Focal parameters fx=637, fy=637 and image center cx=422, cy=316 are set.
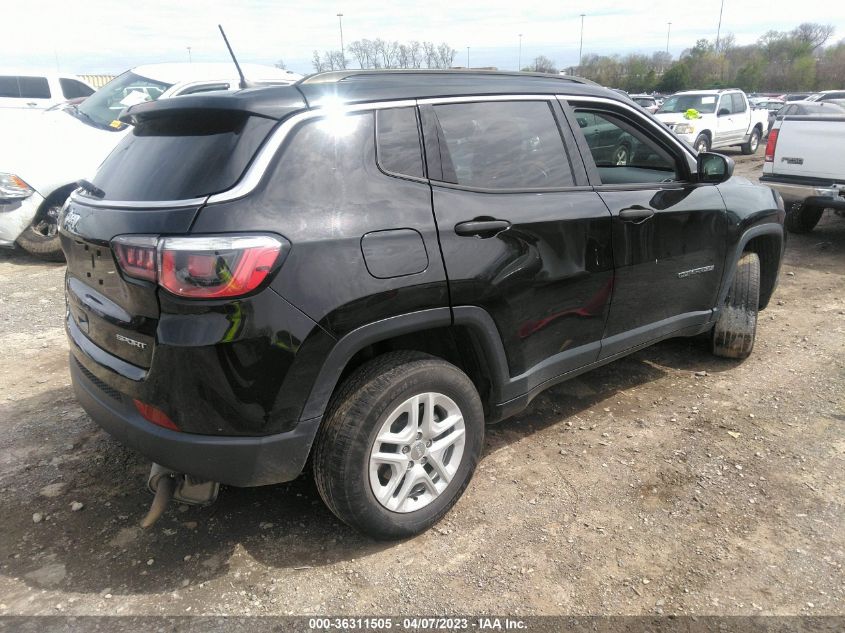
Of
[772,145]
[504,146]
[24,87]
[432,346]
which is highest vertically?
[24,87]

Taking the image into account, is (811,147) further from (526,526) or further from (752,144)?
(752,144)

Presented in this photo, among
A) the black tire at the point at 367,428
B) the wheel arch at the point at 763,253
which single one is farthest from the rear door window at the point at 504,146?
the wheel arch at the point at 763,253

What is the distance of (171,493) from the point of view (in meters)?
2.53

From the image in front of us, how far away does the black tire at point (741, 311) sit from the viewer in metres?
4.18

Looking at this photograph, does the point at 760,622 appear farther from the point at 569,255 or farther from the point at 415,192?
the point at 415,192

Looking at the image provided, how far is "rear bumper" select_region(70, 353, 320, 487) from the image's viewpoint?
2193 millimetres

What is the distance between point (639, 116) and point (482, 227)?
4.93ft

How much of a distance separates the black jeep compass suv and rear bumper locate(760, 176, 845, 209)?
4.78 m

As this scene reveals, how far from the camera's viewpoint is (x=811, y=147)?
7004 millimetres

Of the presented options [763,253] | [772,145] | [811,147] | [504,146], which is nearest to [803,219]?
[772,145]

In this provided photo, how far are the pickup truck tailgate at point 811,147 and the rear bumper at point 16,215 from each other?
8.26 m

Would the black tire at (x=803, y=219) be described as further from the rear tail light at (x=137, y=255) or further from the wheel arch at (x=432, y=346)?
the rear tail light at (x=137, y=255)

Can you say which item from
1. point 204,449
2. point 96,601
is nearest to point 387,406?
point 204,449

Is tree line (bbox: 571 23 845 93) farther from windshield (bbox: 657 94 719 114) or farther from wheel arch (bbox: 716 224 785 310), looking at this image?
wheel arch (bbox: 716 224 785 310)
